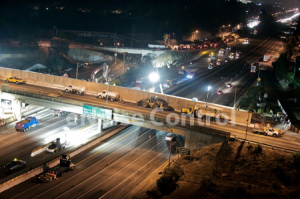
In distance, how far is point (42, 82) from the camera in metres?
60.1

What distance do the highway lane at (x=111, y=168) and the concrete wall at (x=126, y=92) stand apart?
510 cm

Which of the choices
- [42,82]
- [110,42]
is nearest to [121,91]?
[42,82]

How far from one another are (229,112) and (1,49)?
8417 cm

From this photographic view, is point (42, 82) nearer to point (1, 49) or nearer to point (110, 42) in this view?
point (1, 49)

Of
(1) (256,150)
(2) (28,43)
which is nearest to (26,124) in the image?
(1) (256,150)

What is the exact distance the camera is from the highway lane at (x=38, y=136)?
42.8 metres

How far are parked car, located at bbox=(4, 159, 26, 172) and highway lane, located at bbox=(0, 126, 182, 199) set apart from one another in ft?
9.89

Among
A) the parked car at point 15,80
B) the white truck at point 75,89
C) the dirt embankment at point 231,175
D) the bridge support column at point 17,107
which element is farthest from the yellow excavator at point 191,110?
the parked car at point 15,80

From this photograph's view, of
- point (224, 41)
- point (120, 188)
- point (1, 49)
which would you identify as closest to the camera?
point (120, 188)

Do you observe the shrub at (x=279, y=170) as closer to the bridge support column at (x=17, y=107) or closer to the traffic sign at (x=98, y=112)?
the traffic sign at (x=98, y=112)

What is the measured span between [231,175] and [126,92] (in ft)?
74.4

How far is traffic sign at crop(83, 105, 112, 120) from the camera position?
4583 cm

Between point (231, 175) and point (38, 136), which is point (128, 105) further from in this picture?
point (231, 175)

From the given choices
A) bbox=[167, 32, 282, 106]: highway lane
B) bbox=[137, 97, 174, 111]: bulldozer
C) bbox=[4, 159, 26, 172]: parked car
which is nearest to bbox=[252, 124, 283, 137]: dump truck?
bbox=[137, 97, 174, 111]: bulldozer
